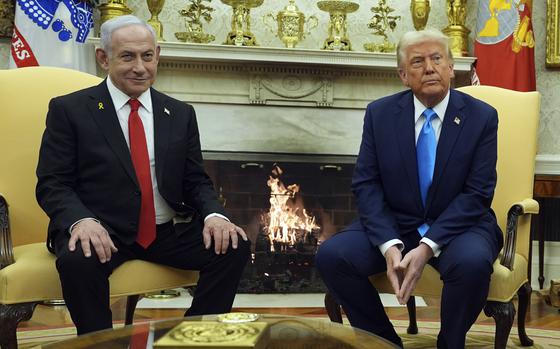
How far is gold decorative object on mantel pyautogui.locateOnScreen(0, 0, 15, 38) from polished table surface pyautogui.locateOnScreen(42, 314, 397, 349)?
10.5 feet

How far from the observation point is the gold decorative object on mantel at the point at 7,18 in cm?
445

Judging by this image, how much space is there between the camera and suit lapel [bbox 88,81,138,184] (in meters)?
2.53

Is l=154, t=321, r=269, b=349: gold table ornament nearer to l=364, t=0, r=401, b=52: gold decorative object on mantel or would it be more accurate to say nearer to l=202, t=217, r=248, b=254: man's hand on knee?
l=202, t=217, r=248, b=254: man's hand on knee

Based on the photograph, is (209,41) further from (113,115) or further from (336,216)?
(113,115)

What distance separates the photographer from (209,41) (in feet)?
15.3

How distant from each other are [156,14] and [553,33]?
2.59 meters

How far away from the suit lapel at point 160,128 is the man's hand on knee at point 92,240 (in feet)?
1.14

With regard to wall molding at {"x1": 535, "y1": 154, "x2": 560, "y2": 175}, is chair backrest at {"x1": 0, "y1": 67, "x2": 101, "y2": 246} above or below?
above

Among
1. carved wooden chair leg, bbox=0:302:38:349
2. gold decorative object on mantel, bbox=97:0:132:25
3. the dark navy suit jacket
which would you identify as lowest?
carved wooden chair leg, bbox=0:302:38:349

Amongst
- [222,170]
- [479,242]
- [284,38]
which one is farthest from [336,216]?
[479,242]

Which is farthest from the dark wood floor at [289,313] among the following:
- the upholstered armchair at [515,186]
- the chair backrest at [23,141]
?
the chair backrest at [23,141]

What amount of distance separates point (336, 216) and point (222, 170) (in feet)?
2.73

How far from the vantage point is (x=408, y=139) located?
2.64 m

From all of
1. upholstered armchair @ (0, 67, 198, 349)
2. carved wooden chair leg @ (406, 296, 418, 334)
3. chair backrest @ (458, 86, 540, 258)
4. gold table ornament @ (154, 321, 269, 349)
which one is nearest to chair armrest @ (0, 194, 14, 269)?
upholstered armchair @ (0, 67, 198, 349)
